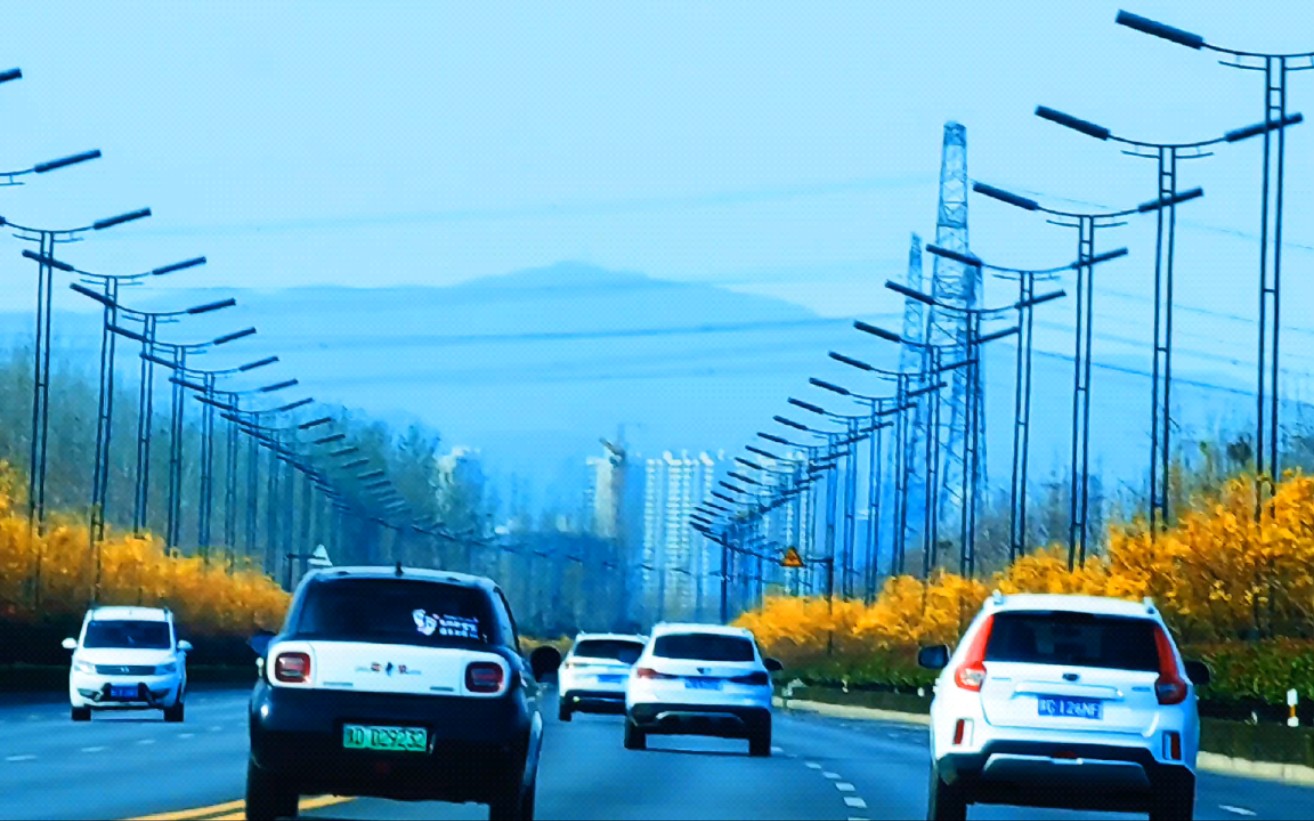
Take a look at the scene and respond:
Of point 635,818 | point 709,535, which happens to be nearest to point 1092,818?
point 635,818

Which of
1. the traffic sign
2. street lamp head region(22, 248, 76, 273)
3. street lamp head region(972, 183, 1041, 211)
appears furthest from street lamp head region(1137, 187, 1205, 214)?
the traffic sign

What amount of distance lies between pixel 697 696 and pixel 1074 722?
1994 centimetres

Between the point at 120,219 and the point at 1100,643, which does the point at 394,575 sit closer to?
the point at 1100,643

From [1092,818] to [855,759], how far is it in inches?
512

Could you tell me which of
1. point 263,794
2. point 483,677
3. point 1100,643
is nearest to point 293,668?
point 263,794

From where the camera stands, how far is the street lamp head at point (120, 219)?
228 ft

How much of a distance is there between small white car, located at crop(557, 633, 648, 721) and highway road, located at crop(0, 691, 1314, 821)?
31.7ft

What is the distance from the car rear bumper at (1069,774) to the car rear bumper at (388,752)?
3.64 metres

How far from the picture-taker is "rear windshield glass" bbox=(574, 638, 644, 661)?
61219 mm

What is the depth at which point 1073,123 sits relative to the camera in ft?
181

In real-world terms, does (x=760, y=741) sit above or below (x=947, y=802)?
below

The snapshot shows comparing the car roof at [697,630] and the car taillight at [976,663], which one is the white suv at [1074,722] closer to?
the car taillight at [976,663]

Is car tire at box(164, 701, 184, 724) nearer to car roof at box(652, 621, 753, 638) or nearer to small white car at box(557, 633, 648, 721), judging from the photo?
small white car at box(557, 633, 648, 721)

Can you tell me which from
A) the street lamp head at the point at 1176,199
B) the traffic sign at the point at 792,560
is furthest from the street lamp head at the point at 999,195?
the traffic sign at the point at 792,560
